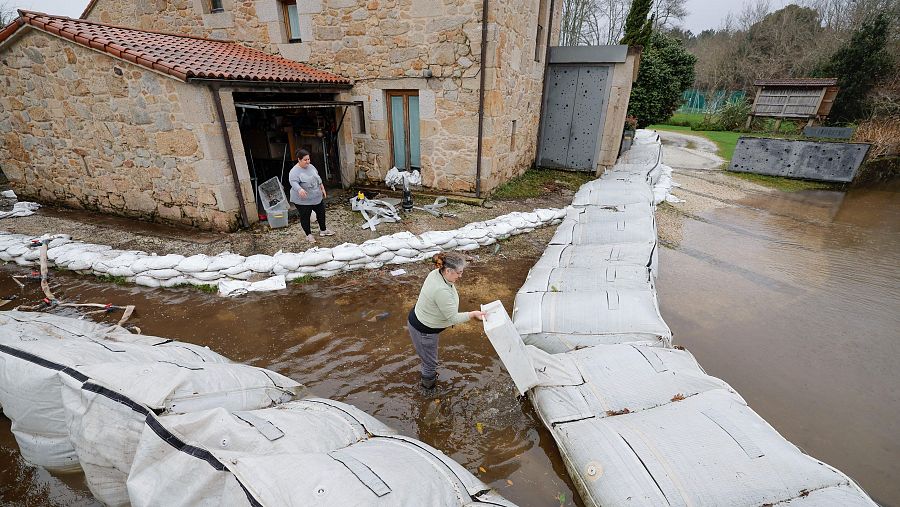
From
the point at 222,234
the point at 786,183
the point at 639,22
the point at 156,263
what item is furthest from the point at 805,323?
the point at 639,22

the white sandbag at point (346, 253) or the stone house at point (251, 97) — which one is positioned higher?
the stone house at point (251, 97)

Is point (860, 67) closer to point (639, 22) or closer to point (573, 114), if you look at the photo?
point (639, 22)

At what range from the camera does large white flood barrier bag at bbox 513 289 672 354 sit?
3287mm

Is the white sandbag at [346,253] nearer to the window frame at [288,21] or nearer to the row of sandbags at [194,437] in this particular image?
the row of sandbags at [194,437]

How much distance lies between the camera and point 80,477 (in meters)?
2.67

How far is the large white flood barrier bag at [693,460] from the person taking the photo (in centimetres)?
198

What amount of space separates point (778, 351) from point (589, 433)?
3.17 meters

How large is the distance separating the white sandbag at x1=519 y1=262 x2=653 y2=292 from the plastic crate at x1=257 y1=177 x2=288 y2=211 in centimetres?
465

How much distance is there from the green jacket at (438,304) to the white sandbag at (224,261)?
3.47 metres

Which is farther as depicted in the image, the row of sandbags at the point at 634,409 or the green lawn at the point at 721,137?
the green lawn at the point at 721,137

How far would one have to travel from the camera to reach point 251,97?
7391 millimetres

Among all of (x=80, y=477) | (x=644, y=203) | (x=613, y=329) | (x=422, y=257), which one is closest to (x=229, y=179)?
(x=422, y=257)

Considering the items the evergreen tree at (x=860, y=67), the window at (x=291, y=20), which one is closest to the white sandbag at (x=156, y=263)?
the window at (x=291, y=20)

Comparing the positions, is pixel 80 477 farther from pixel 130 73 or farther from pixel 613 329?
pixel 130 73
